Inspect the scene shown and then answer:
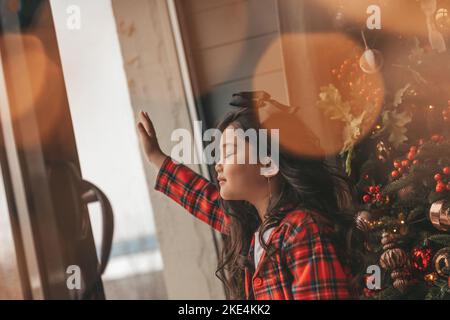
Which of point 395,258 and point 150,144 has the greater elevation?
point 150,144

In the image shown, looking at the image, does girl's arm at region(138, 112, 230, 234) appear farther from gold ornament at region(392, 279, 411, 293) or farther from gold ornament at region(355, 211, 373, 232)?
gold ornament at region(392, 279, 411, 293)

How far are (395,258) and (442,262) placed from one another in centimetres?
11

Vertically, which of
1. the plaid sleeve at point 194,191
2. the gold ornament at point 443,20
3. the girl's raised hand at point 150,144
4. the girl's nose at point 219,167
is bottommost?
the plaid sleeve at point 194,191

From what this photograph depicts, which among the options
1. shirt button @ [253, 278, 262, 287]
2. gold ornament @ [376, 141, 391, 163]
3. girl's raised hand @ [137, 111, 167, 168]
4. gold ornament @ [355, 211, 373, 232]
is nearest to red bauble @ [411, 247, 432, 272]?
gold ornament @ [355, 211, 373, 232]

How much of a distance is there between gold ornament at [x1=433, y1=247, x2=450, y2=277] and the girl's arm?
0.53 metres

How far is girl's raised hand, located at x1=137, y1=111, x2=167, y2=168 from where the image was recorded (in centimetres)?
162

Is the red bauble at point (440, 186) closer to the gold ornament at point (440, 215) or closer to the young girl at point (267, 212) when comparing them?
the gold ornament at point (440, 215)

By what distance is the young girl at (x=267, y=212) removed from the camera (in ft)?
4.94

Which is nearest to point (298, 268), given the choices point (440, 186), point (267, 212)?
point (267, 212)

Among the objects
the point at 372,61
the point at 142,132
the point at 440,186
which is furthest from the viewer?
the point at 142,132

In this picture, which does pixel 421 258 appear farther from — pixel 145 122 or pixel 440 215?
pixel 145 122

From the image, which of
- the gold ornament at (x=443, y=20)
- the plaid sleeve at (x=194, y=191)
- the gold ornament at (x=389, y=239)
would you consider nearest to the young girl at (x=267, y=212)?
the plaid sleeve at (x=194, y=191)

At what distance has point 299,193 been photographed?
155cm
